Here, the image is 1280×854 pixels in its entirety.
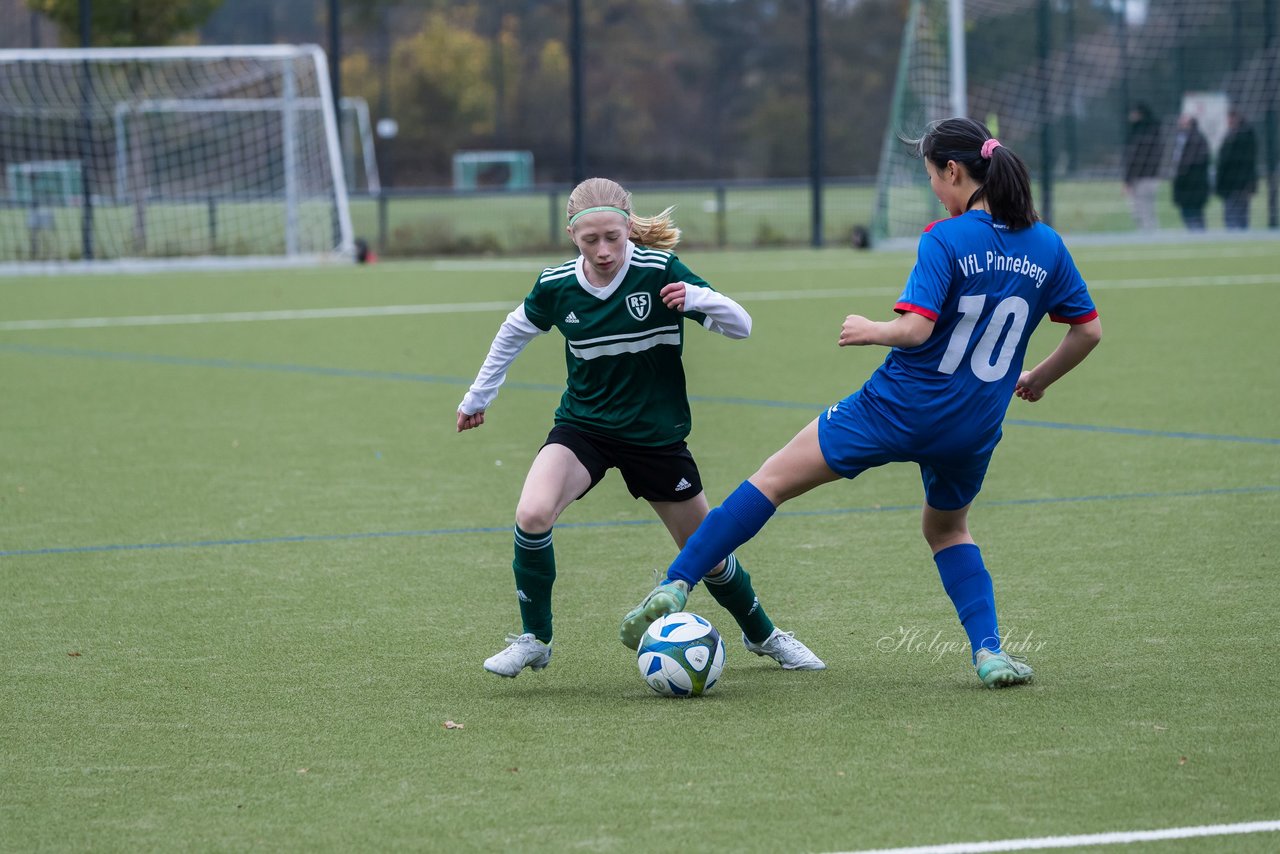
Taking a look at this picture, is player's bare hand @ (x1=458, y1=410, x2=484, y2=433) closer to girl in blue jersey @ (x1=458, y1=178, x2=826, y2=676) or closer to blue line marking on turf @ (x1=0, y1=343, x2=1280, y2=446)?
girl in blue jersey @ (x1=458, y1=178, x2=826, y2=676)

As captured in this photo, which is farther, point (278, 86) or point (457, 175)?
point (457, 175)

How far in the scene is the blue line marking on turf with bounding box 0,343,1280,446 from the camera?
8914 mm

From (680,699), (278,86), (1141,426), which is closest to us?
(680,699)

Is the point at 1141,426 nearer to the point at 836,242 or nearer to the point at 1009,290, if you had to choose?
the point at 1009,290

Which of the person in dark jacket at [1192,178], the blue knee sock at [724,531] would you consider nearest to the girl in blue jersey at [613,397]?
the blue knee sock at [724,531]

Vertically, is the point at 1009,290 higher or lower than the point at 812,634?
higher

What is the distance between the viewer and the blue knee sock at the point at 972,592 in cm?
465

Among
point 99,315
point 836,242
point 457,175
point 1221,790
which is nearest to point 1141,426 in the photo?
point 1221,790

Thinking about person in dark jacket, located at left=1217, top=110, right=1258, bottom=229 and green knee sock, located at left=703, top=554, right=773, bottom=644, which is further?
person in dark jacket, located at left=1217, top=110, right=1258, bottom=229

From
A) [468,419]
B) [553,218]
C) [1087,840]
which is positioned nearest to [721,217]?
[553,218]

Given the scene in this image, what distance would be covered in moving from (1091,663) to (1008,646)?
296 millimetres

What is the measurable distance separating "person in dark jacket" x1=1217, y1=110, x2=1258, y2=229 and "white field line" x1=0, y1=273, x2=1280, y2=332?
6.67m

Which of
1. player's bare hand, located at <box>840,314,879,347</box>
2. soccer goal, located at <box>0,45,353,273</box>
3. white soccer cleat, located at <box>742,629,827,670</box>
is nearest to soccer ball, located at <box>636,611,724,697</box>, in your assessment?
white soccer cleat, located at <box>742,629,827,670</box>

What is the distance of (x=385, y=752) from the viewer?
412 cm
